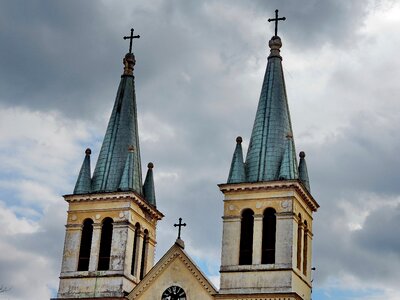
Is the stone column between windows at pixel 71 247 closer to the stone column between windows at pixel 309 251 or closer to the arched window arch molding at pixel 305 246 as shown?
the arched window arch molding at pixel 305 246

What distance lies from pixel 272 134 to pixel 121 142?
26.8 feet

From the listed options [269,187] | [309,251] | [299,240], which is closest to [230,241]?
[269,187]

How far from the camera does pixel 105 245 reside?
46.6 meters

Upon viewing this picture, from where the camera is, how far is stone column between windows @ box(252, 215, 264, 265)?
43156mm

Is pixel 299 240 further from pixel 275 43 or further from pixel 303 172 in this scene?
pixel 275 43

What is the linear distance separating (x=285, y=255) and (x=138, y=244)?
837 cm

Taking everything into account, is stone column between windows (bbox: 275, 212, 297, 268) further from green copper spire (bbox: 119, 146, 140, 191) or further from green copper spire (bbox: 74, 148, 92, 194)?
green copper spire (bbox: 74, 148, 92, 194)

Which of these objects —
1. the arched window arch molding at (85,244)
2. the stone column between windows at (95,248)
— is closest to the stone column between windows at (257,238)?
the stone column between windows at (95,248)

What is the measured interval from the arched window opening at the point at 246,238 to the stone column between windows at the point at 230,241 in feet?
0.67

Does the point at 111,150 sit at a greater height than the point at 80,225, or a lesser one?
greater

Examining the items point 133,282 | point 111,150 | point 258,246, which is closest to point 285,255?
point 258,246

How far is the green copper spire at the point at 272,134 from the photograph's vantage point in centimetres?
4459

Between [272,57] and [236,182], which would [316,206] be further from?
[272,57]

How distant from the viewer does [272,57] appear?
158 feet
